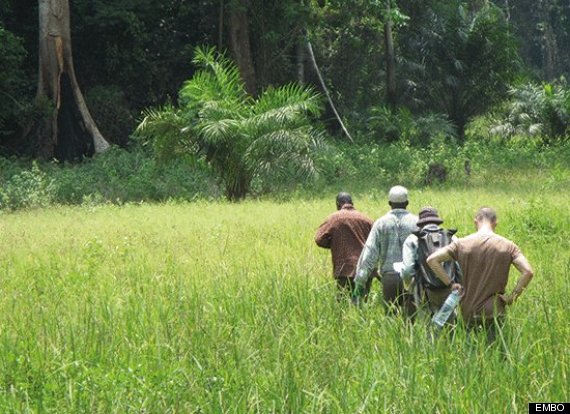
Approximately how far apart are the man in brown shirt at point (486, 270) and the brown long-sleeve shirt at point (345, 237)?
1.86 meters

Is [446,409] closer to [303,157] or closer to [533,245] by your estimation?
[533,245]

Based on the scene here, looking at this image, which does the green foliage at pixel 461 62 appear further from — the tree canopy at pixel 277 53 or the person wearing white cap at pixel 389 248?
the person wearing white cap at pixel 389 248

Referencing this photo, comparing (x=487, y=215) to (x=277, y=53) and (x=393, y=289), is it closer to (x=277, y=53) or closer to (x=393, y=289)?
(x=393, y=289)

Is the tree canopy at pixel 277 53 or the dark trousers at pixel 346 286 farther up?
the tree canopy at pixel 277 53

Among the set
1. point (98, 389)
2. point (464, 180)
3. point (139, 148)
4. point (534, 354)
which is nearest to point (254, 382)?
point (98, 389)

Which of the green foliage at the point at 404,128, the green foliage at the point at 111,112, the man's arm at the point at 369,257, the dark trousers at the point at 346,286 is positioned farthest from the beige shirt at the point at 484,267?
the green foliage at the point at 404,128

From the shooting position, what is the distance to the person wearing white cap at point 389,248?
24.1ft

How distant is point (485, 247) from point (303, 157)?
44.6 feet

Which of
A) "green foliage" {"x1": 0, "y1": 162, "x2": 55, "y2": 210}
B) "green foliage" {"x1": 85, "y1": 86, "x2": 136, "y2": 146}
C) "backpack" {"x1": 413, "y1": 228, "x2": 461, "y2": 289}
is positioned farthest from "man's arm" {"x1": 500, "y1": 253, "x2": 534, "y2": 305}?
"green foliage" {"x1": 85, "y1": 86, "x2": 136, "y2": 146}

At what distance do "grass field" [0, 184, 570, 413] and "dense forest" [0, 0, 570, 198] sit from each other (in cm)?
1024

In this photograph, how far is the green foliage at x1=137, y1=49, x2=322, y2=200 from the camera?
63.7 ft

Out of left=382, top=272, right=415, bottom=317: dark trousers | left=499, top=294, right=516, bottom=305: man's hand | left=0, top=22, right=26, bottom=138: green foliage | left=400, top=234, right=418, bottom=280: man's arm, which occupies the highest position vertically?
left=0, top=22, right=26, bottom=138: green foliage

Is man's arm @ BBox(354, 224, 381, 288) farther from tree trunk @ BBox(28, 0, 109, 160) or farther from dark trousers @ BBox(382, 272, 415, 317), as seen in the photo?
tree trunk @ BBox(28, 0, 109, 160)

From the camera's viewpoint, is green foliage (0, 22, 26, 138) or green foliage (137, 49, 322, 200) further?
green foliage (0, 22, 26, 138)
